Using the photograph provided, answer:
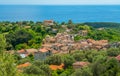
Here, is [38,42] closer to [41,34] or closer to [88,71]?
[41,34]

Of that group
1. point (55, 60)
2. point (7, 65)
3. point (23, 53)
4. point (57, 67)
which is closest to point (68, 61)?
point (57, 67)

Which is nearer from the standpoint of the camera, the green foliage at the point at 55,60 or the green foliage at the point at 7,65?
the green foliage at the point at 7,65

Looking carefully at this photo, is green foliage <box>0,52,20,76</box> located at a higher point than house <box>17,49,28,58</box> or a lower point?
higher

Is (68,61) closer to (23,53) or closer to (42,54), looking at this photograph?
(42,54)

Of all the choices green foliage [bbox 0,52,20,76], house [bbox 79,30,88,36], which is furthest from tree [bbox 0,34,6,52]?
house [bbox 79,30,88,36]

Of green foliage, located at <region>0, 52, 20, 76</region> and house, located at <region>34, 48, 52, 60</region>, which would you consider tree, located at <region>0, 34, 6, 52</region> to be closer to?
green foliage, located at <region>0, 52, 20, 76</region>

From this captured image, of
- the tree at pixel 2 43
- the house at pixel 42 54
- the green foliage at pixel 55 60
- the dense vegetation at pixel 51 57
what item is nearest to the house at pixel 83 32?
the dense vegetation at pixel 51 57

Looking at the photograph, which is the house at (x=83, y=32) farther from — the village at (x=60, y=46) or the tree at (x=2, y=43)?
the tree at (x=2, y=43)

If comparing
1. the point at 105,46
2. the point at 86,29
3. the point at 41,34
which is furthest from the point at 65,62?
the point at 86,29
